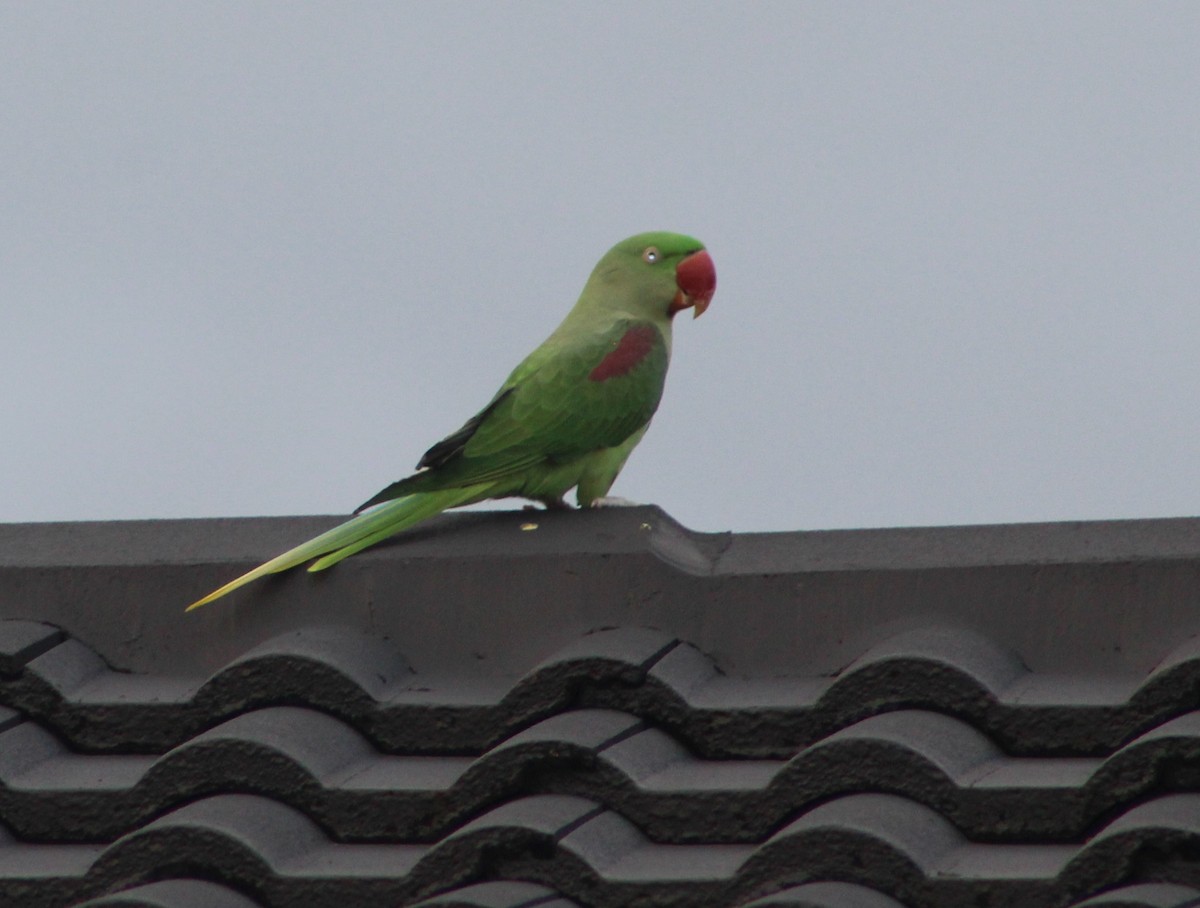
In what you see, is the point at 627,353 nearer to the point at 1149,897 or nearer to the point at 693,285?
the point at 693,285

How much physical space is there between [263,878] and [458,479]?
136 centimetres

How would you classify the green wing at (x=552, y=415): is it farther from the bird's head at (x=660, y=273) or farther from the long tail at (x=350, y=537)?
the bird's head at (x=660, y=273)

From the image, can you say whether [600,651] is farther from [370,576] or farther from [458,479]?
[458,479]

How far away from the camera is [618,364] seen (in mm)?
3887

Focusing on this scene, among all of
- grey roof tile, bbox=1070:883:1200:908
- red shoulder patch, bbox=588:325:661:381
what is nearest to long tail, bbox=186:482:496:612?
red shoulder patch, bbox=588:325:661:381

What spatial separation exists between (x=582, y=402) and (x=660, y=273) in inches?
24.0

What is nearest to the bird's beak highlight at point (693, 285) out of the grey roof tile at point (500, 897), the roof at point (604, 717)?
the roof at point (604, 717)

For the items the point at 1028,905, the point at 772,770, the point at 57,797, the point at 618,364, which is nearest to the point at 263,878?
the point at 57,797

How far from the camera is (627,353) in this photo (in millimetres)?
3938

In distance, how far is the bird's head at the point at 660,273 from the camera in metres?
4.26

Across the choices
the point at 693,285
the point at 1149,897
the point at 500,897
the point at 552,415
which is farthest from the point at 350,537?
the point at 1149,897

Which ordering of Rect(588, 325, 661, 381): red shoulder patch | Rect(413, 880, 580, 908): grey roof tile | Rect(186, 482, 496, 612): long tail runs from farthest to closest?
Rect(588, 325, 661, 381): red shoulder patch
Rect(186, 482, 496, 612): long tail
Rect(413, 880, 580, 908): grey roof tile

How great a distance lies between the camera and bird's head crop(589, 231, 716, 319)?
4262mm

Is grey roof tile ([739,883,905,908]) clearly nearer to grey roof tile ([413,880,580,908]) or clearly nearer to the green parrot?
grey roof tile ([413,880,580,908])
